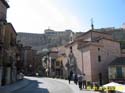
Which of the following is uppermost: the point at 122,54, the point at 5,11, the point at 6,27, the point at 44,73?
the point at 5,11

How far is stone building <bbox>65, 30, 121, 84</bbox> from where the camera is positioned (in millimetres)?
42719

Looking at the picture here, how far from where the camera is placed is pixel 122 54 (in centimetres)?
4991

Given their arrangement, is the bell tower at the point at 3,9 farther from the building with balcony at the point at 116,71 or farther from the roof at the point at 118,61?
the roof at the point at 118,61

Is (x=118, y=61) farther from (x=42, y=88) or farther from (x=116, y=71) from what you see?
(x=42, y=88)

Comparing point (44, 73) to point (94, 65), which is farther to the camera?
point (44, 73)

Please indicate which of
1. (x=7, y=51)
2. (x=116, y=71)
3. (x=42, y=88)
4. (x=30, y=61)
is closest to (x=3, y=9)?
(x=7, y=51)

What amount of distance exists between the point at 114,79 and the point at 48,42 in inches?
2429

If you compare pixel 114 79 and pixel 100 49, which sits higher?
pixel 100 49

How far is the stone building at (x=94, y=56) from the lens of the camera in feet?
140

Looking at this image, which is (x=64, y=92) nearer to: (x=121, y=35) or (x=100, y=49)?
(x=100, y=49)

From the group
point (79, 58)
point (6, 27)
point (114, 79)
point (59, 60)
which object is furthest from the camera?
point (59, 60)

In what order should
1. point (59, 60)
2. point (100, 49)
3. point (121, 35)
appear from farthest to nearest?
point (121, 35), point (59, 60), point (100, 49)

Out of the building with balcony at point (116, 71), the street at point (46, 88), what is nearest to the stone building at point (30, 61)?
the building with balcony at point (116, 71)

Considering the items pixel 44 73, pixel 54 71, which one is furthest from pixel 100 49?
pixel 44 73
